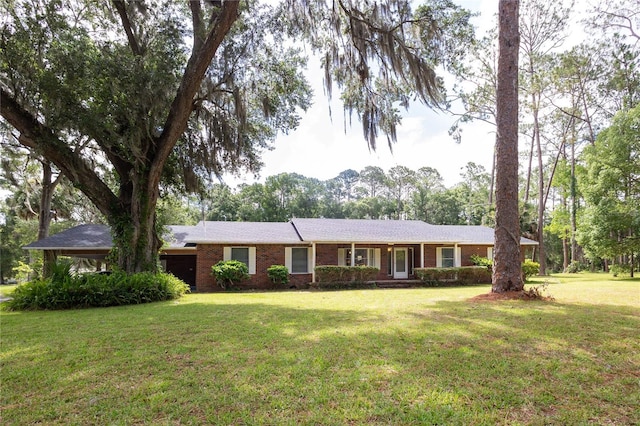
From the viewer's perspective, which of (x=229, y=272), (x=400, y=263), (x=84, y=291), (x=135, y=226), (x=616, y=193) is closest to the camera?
(x=84, y=291)

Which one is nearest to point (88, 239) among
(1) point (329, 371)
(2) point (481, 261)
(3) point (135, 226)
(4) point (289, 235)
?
(3) point (135, 226)

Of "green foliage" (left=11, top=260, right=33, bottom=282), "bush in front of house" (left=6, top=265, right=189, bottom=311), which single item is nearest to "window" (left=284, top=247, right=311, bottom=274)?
"bush in front of house" (left=6, top=265, right=189, bottom=311)

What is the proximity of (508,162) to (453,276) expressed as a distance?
9.17 m

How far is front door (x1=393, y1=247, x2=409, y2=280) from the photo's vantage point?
61.5 ft

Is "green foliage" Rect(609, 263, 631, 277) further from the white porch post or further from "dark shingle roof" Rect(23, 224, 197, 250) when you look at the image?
"dark shingle roof" Rect(23, 224, 197, 250)

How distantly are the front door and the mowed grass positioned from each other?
39.5 ft

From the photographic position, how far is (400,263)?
62.2 feet

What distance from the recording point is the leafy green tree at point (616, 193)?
18.8 meters

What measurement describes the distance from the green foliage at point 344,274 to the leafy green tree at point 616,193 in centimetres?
1284

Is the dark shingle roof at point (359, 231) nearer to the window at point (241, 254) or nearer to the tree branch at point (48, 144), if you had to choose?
the window at point (241, 254)

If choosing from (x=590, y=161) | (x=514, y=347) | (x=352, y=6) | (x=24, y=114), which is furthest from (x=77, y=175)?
(x=590, y=161)

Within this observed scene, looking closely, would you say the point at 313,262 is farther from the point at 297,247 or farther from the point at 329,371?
the point at 329,371

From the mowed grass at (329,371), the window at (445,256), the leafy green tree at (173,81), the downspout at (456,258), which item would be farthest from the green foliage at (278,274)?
the mowed grass at (329,371)

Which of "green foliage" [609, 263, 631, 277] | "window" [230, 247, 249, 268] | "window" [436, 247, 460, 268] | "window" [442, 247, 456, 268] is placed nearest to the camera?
"window" [230, 247, 249, 268]
